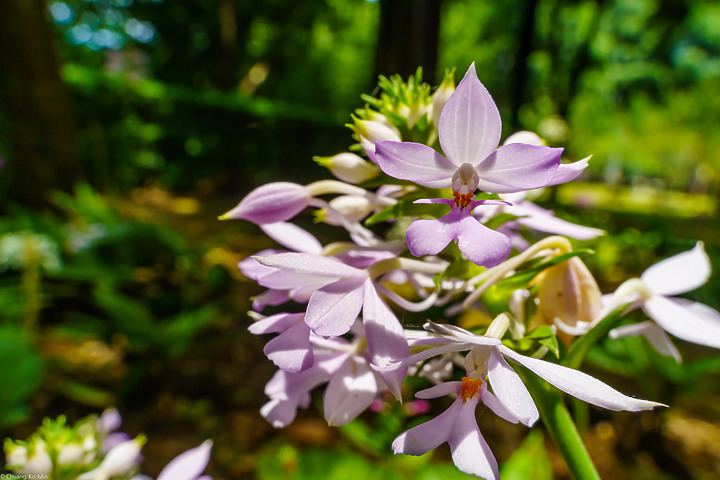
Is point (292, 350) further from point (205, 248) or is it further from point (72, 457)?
point (205, 248)

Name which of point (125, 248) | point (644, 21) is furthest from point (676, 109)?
point (125, 248)

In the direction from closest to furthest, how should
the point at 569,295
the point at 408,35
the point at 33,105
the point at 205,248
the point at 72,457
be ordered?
the point at 569,295, the point at 72,457, the point at 408,35, the point at 205,248, the point at 33,105

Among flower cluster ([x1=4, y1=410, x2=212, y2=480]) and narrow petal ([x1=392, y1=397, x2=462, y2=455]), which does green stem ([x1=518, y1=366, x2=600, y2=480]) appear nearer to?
narrow petal ([x1=392, y1=397, x2=462, y2=455])

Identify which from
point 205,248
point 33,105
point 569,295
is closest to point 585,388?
point 569,295

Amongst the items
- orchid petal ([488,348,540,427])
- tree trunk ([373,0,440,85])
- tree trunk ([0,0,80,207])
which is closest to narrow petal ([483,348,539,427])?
orchid petal ([488,348,540,427])

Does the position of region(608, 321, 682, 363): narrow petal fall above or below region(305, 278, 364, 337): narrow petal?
below

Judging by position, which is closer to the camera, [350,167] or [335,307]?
[335,307]

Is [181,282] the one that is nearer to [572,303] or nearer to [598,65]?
[572,303]
